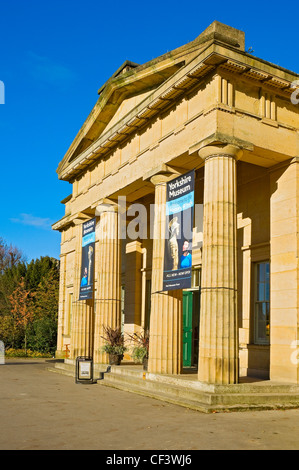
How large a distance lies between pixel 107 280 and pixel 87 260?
6.00ft

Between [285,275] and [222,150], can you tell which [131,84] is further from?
[285,275]

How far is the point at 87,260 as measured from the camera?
20625mm

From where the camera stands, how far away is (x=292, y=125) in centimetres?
1422

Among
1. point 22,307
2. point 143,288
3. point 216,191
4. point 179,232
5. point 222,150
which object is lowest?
point 22,307

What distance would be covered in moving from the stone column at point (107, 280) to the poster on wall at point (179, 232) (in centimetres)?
525

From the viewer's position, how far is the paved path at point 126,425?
25.1 ft

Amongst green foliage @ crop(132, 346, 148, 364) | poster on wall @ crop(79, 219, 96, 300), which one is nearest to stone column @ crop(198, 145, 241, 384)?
green foliage @ crop(132, 346, 148, 364)

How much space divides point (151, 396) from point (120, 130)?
9.08 m

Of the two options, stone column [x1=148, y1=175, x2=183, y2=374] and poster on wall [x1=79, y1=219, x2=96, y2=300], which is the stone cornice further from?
poster on wall [x1=79, y1=219, x2=96, y2=300]

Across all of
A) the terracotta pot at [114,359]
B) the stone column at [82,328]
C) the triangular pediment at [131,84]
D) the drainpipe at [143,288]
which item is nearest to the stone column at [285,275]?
the triangular pediment at [131,84]

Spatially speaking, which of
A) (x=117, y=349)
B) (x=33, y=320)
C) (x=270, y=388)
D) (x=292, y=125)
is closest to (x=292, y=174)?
(x=292, y=125)

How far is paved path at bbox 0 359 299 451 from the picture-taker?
764 cm

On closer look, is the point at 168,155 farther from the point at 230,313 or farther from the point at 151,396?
the point at 151,396

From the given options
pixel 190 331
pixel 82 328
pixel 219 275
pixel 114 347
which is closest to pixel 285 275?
pixel 219 275
